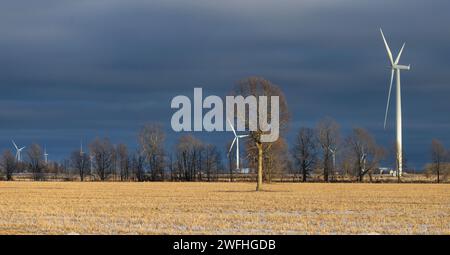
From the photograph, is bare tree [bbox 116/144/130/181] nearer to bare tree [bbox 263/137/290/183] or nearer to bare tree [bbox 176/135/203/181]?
bare tree [bbox 176/135/203/181]

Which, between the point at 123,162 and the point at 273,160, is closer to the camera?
the point at 273,160

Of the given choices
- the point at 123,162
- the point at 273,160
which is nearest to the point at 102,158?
the point at 123,162

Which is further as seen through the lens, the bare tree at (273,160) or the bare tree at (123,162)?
the bare tree at (123,162)

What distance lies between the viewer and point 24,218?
32.9 m

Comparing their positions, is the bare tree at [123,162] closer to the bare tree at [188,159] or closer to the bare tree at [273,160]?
the bare tree at [188,159]

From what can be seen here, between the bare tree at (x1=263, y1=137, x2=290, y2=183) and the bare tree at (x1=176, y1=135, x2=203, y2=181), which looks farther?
the bare tree at (x1=176, y1=135, x2=203, y2=181)

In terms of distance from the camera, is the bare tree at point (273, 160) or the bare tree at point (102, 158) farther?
the bare tree at point (102, 158)

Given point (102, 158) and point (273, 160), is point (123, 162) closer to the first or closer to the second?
point (102, 158)

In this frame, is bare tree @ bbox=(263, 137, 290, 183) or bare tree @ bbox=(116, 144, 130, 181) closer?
bare tree @ bbox=(263, 137, 290, 183)

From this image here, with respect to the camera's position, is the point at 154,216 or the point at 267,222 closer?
the point at 267,222

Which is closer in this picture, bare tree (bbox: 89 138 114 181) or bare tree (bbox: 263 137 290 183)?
bare tree (bbox: 263 137 290 183)
